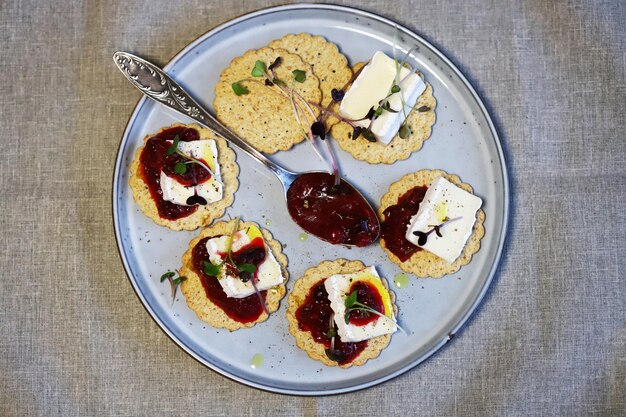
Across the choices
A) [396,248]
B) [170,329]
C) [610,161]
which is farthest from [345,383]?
[610,161]

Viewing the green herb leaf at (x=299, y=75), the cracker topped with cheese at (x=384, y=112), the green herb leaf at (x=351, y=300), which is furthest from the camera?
the green herb leaf at (x=299, y=75)

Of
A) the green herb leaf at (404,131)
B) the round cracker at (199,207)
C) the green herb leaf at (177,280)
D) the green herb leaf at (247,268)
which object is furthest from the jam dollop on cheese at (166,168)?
the green herb leaf at (404,131)

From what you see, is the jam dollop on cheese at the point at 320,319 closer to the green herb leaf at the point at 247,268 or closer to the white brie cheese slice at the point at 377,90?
the green herb leaf at the point at 247,268

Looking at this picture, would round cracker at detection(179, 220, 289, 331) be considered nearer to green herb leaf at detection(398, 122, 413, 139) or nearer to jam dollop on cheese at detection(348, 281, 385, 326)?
jam dollop on cheese at detection(348, 281, 385, 326)

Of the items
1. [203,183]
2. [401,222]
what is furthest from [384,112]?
[203,183]

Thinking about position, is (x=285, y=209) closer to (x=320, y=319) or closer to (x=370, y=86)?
(x=320, y=319)
